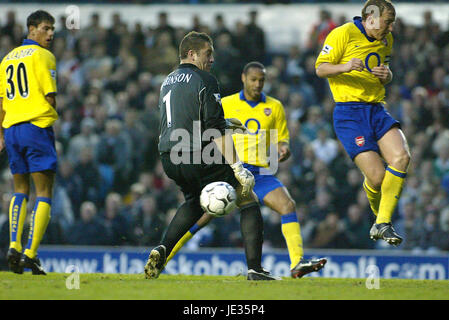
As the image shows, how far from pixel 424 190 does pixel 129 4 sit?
879 centimetres

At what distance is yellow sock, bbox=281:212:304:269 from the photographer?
8.29m

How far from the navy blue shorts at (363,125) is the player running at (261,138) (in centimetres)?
112

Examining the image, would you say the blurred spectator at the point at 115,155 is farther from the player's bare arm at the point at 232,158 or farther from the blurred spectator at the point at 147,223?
the player's bare arm at the point at 232,158

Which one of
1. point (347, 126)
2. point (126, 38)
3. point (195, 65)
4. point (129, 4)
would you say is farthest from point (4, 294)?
point (129, 4)

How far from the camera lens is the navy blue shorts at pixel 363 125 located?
25.5ft

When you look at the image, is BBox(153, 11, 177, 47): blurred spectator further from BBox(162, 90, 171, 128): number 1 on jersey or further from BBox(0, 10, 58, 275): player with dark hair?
BBox(162, 90, 171, 128): number 1 on jersey

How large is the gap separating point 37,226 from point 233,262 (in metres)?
4.74

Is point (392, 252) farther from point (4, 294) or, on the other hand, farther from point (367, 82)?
point (4, 294)

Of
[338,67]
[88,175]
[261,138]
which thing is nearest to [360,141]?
[338,67]

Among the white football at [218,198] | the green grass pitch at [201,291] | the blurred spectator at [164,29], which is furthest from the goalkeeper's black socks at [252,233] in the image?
the blurred spectator at [164,29]

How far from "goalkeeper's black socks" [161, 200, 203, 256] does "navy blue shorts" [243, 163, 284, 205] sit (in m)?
1.39

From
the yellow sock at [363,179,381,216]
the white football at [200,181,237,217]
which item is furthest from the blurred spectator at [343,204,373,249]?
the white football at [200,181,237,217]

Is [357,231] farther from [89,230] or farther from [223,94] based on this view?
[89,230]

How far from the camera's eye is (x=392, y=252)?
38.4ft
